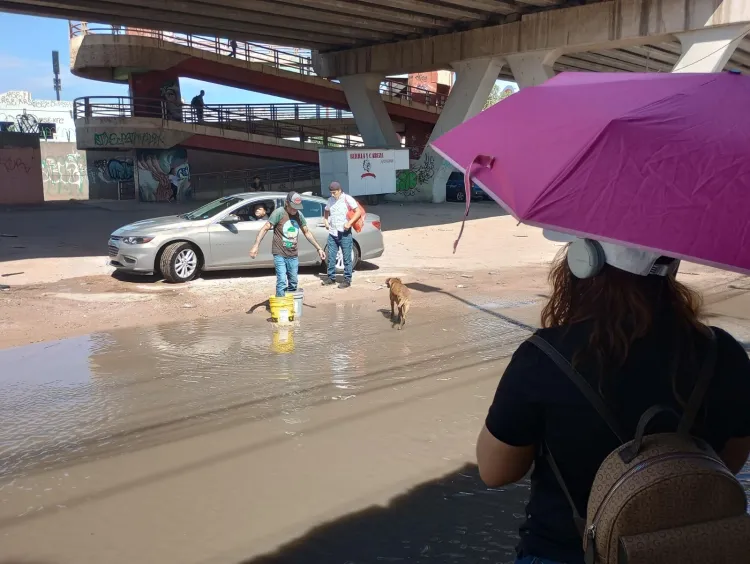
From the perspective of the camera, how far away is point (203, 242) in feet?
37.9

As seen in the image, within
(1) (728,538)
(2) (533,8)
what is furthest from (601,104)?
(2) (533,8)

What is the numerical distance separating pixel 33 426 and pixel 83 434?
0.51 m

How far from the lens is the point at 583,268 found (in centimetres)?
173

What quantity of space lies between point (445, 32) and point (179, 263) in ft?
65.6

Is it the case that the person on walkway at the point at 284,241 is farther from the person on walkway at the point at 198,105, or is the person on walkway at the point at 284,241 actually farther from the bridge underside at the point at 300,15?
the person on walkway at the point at 198,105

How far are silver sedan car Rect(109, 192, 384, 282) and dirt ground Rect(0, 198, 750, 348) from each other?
31 cm

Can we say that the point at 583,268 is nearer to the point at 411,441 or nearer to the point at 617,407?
the point at 617,407

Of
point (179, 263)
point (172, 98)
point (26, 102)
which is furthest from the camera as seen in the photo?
point (26, 102)

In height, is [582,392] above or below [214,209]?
below

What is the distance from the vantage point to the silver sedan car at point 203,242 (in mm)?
11219

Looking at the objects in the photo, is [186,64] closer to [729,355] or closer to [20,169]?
[20,169]

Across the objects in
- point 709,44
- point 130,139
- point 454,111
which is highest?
point 709,44

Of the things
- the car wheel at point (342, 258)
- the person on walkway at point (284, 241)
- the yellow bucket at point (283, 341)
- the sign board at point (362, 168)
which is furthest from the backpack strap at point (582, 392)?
the sign board at point (362, 168)

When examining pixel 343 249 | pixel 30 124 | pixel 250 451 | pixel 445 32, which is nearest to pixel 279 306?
pixel 343 249
